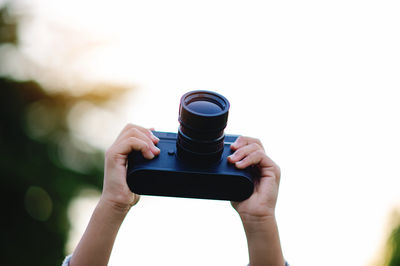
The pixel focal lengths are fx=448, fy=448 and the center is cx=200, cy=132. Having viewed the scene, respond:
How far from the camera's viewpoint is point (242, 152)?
7.45 ft

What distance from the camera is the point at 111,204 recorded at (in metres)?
2.20

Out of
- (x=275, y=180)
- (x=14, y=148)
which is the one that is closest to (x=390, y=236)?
(x=275, y=180)

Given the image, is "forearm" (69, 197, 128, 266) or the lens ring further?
"forearm" (69, 197, 128, 266)

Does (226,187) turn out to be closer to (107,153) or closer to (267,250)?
(267,250)

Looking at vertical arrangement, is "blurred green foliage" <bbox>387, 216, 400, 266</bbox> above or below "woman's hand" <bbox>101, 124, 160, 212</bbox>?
below

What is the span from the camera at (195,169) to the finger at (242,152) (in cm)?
4

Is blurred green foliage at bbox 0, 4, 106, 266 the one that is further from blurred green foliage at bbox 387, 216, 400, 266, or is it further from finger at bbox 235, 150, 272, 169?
finger at bbox 235, 150, 272, 169

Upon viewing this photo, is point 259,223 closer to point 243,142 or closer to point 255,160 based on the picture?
point 255,160

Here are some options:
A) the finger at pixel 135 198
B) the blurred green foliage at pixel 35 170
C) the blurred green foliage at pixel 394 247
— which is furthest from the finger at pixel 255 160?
the blurred green foliage at pixel 35 170

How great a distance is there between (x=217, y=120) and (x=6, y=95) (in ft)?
36.8

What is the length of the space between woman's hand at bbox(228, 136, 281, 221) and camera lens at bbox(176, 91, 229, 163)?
12 centimetres

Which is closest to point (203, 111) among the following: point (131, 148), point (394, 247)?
point (131, 148)

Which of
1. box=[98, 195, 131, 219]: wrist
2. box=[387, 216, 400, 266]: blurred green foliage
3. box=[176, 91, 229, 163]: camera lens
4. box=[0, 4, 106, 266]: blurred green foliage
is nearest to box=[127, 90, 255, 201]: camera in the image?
box=[176, 91, 229, 163]: camera lens

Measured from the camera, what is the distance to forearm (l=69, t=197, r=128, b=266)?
7.13ft
